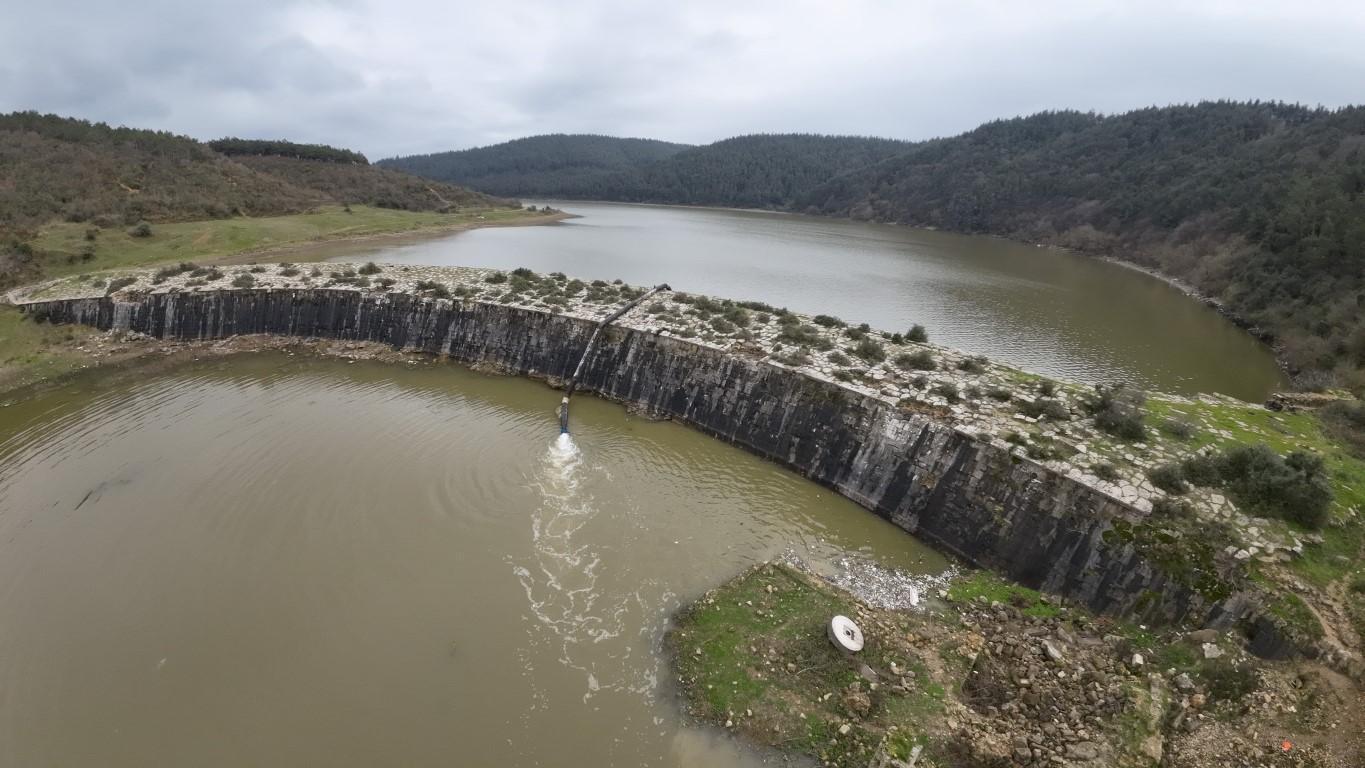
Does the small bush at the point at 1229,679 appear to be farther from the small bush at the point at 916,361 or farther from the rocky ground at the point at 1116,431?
the small bush at the point at 916,361

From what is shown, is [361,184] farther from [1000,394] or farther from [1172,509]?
[1172,509]

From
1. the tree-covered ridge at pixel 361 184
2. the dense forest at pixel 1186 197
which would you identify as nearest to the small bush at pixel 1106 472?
the dense forest at pixel 1186 197

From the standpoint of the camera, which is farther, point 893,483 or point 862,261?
point 862,261

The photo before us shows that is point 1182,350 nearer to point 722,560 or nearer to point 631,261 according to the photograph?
point 722,560

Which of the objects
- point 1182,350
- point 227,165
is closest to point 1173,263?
point 1182,350

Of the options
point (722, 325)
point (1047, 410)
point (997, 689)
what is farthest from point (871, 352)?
point (997, 689)

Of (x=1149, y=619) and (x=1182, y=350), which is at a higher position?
(x=1182, y=350)
